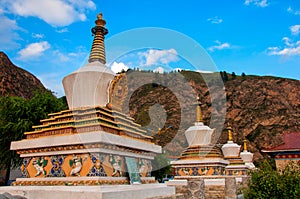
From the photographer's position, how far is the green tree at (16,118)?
19016 mm

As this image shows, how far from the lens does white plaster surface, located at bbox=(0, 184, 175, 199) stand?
→ 24.1 ft

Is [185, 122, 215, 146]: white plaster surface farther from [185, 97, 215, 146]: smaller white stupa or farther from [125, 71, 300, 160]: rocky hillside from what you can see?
[125, 71, 300, 160]: rocky hillside

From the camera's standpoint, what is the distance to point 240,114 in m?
85.0

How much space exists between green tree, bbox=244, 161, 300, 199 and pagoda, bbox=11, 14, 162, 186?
3701 mm

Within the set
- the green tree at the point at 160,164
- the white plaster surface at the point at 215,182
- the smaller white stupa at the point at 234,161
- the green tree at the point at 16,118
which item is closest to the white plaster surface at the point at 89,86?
the white plaster surface at the point at 215,182

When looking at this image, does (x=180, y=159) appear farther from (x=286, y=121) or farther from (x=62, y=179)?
(x=286, y=121)

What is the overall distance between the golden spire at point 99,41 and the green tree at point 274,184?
7109 millimetres

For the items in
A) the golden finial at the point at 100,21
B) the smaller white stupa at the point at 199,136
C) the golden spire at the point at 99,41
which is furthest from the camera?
the smaller white stupa at the point at 199,136

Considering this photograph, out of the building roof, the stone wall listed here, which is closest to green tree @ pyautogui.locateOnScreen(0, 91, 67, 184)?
the stone wall

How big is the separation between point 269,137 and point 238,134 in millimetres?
7621

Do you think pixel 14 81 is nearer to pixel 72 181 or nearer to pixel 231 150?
pixel 231 150

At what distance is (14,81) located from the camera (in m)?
51.0

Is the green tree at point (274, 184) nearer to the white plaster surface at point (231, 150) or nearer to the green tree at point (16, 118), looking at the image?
the white plaster surface at point (231, 150)

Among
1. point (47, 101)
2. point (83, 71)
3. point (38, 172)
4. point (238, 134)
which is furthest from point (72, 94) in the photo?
point (238, 134)
